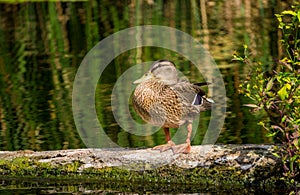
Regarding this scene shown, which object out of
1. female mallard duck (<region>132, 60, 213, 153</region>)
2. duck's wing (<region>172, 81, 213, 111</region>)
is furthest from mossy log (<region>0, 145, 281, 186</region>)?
duck's wing (<region>172, 81, 213, 111</region>)

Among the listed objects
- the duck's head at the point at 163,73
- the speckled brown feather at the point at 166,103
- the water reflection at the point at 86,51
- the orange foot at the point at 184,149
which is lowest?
the water reflection at the point at 86,51

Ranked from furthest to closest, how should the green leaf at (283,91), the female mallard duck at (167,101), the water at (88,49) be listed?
the water at (88,49) → the female mallard duck at (167,101) → the green leaf at (283,91)

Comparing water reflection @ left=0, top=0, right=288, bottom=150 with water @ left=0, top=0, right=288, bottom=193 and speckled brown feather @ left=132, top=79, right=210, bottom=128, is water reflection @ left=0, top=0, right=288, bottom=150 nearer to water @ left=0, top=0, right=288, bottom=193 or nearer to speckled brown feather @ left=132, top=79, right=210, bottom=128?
water @ left=0, top=0, right=288, bottom=193

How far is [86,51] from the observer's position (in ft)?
48.7

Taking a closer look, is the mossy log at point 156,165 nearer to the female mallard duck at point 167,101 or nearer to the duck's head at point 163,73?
→ the female mallard duck at point 167,101

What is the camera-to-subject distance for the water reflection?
344 inches

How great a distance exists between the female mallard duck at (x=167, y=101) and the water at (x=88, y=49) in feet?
4.52

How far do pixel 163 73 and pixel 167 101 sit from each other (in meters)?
0.31

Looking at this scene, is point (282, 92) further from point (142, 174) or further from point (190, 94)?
point (142, 174)

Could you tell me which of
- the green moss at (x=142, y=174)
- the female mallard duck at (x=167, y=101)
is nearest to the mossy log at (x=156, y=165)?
the green moss at (x=142, y=174)

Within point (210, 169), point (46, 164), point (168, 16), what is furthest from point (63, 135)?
point (168, 16)

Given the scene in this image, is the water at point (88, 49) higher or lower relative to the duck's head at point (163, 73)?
lower

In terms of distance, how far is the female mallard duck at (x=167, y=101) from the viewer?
6.46m

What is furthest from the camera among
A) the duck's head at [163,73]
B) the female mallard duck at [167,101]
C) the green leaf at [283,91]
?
the duck's head at [163,73]
